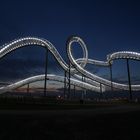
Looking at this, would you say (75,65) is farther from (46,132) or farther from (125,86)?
(46,132)

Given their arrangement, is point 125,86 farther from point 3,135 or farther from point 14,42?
point 3,135

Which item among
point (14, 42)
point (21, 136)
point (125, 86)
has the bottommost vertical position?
point (21, 136)

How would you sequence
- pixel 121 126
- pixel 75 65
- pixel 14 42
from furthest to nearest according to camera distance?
pixel 75 65, pixel 14 42, pixel 121 126

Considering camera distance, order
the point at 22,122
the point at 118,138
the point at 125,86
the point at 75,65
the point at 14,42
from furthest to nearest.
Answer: the point at 125,86, the point at 75,65, the point at 14,42, the point at 22,122, the point at 118,138

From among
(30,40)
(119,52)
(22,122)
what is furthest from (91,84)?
(22,122)

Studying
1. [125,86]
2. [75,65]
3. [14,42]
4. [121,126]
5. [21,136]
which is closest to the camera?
[21,136]

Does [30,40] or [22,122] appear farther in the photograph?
[30,40]

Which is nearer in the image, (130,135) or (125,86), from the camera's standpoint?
(130,135)

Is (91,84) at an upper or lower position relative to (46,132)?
upper

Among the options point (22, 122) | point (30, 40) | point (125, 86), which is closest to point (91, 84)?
point (125, 86)

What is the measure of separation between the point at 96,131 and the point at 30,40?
158 ft

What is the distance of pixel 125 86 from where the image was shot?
8331cm

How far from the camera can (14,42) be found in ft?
181

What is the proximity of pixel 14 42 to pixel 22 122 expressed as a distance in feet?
149
